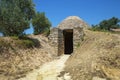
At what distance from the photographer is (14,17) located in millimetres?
19391

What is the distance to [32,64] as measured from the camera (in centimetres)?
1733

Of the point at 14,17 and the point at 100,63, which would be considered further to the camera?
the point at 14,17

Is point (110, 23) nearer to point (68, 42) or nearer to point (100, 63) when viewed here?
point (68, 42)

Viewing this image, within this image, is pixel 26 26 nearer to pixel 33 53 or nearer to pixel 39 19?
pixel 33 53

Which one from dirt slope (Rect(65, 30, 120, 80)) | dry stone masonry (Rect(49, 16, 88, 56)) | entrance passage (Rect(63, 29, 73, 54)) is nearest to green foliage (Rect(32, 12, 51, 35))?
entrance passage (Rect(63, 29, 73, 54))

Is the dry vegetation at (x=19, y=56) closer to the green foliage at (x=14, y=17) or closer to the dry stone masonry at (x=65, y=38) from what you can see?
the dry stone masonry at (x=65, y=38)

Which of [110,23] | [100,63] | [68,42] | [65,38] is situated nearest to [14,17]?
[65,38]

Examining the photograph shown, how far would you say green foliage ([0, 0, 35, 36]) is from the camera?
1936 centimetres

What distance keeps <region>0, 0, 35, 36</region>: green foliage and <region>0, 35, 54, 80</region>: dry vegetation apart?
1459 millimetres

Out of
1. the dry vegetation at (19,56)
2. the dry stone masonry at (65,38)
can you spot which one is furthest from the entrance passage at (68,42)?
the dry vegetation at (19,56)

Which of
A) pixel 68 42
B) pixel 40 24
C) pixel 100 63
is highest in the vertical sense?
pixel 40 24

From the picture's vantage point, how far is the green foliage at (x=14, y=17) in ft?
63.5

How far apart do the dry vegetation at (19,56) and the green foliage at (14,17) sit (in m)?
1.46

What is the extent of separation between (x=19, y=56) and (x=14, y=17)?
15.1 ft
